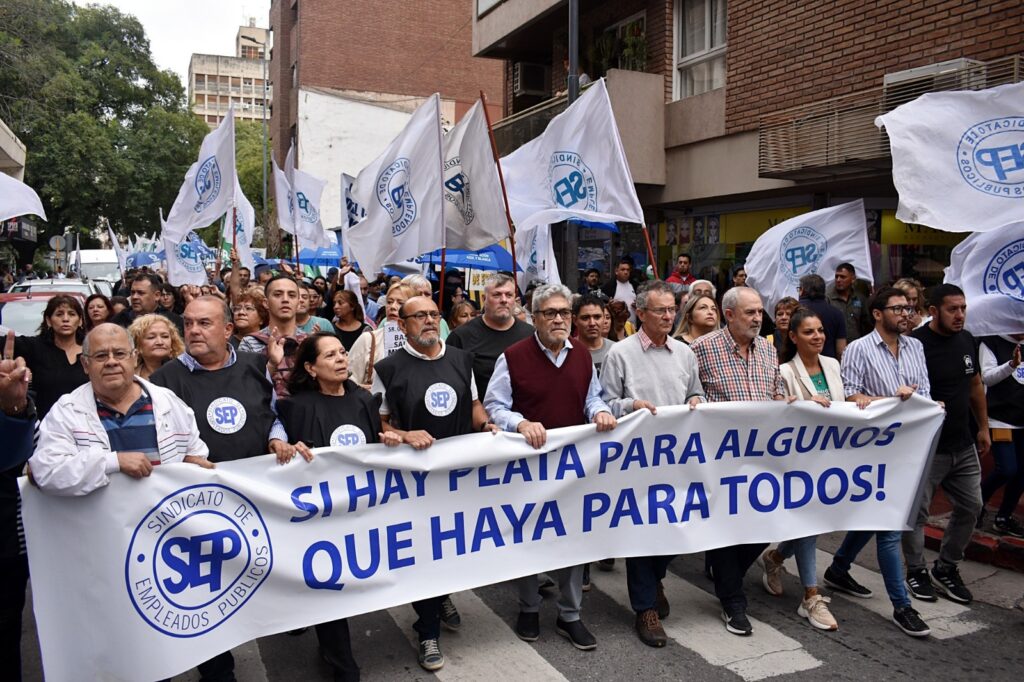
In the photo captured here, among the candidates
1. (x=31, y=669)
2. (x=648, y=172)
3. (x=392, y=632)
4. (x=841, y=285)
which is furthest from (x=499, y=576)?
(x=648, y=172)

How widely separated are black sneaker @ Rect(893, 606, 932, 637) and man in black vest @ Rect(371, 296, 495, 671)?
8.28 ft

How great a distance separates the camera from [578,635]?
4684 millimetres

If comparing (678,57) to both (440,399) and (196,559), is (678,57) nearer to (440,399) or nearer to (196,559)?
(440,399)

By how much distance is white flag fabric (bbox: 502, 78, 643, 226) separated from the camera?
7.98 meters

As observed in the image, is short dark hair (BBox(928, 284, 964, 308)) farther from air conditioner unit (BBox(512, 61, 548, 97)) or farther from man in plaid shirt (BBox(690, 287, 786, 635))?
air conditioner unit (BBox(512, 61, 548, 97))

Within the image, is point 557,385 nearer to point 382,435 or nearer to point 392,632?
point 382,435

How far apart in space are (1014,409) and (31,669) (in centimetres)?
616

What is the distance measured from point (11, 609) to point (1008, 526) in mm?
6145

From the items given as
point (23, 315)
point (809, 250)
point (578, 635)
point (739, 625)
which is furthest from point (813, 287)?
point (23, 315)

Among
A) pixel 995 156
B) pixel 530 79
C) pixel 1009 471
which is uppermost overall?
pixel 530 79

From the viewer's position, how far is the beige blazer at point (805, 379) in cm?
518

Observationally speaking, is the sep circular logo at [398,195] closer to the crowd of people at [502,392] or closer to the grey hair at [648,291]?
the crowd of people at [502,392]

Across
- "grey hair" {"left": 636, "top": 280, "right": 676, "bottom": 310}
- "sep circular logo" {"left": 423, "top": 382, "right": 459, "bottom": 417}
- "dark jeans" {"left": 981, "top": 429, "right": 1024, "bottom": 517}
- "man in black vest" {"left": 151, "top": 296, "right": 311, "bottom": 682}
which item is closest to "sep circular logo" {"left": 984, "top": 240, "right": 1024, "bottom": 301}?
"dark jeans" {"left": 981, "top": 429, "right": 1024, "bottom": 517}

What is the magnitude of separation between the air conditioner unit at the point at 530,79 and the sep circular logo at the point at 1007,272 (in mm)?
15404
